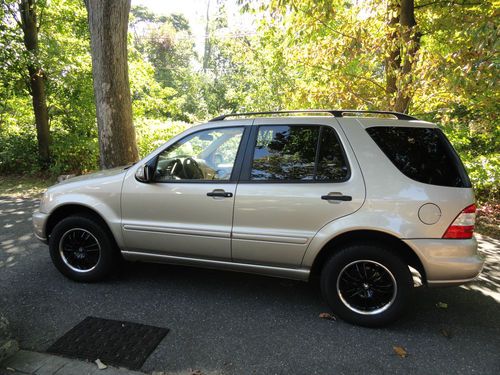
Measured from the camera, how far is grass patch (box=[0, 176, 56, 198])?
9320 millimetres

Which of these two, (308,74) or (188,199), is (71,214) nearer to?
(188,199)

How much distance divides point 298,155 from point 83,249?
256cm

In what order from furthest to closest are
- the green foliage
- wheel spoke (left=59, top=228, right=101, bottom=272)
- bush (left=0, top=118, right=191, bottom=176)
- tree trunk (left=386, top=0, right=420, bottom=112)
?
bush (left=0, top=118, right=191, bottom=176)
tree trunk (left=386, top=0, right=420, bottom=112)
the green foliage
wheel spoke (left=59, top=228, right=101, bottom=272)

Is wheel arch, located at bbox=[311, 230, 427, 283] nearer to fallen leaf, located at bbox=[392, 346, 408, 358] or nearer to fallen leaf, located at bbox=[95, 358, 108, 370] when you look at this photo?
fallen leaf, located at bbox=[392, 346, 408, 358]

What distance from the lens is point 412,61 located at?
5754mm

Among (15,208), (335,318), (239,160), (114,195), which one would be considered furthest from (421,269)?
(15,208)

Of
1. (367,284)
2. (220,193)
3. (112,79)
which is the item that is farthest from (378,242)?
(112,79)

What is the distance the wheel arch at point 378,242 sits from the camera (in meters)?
3.17

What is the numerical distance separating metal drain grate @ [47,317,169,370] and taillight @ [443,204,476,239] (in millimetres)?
2502

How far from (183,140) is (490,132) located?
23.9ft

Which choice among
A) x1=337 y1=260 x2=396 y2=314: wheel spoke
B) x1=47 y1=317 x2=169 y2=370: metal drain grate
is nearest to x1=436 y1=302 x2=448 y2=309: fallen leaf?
x1=337 y1=260 x2=396 y2=314: wheel spoke

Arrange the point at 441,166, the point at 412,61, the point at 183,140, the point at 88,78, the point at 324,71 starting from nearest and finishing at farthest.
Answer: the point at 441,166 < the point at 183,140 < the point at 412,61 < the point at 324,71 < the point at 88,78

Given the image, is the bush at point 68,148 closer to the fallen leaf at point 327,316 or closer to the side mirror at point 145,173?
the side mirror at point 145,173

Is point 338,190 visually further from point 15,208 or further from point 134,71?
point 134,71
